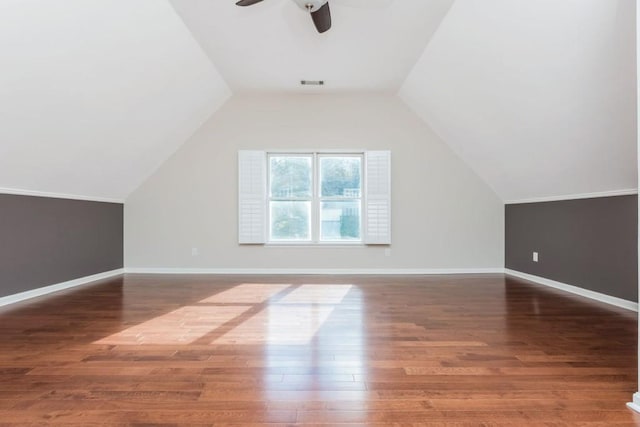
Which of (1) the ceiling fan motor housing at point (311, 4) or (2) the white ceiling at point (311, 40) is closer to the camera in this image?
(1) the ceiling fan motor housing at point (311, 4)

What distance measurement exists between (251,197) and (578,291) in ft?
14.2

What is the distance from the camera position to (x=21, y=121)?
2832 mm

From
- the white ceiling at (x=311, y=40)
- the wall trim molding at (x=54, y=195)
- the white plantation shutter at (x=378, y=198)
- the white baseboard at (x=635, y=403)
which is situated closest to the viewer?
the white baseboard at (x=635, y=403)

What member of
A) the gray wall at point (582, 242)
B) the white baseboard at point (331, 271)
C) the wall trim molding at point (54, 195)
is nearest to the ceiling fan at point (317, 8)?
the wall trim molding at point (54, 195)

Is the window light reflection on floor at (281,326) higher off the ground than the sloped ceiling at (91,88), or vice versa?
the sloped ceiling at (91,88)

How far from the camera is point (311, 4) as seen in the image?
2.74 m

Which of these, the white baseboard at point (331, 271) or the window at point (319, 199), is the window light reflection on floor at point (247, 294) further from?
the window at point (319, 199)

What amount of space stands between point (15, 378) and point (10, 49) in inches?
82.4

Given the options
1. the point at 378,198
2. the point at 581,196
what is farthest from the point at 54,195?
the point at 581,196

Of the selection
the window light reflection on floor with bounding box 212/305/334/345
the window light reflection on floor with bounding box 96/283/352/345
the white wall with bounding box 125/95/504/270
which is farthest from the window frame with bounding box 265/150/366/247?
the window light reflection on floor with bounding box 212/305/334/345

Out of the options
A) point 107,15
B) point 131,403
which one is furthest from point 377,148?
point 131,403

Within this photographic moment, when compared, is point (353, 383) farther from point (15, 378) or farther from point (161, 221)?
point (161, 221)

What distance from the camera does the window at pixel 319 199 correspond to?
548cm

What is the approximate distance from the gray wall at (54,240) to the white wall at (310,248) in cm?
39
